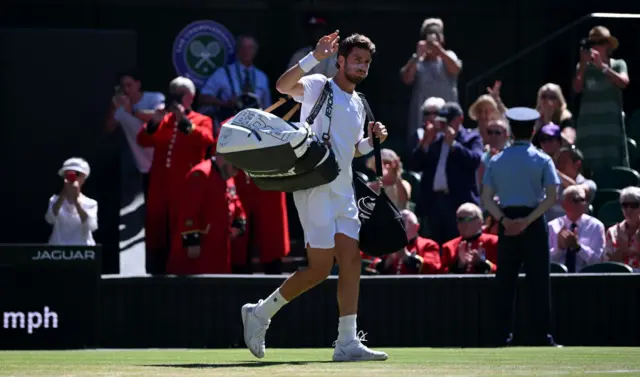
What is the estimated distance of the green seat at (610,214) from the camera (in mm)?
15273

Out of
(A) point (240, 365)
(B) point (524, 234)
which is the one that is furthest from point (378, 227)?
(B) point (524, 234)

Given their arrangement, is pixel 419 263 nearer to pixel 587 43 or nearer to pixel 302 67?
pixel 587 43

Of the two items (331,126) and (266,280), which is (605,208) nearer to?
(266,280)

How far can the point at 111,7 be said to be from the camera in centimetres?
1984

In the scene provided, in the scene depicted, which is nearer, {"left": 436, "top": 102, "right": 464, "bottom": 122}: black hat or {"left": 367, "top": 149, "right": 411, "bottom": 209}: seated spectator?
{"left": 367, "top": 149, "right": 411, "bottom": 209}: seated spectator

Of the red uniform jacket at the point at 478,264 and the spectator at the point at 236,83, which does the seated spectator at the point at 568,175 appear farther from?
the spectator at the point at 236,83

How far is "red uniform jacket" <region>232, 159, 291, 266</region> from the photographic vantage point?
49.1 feet

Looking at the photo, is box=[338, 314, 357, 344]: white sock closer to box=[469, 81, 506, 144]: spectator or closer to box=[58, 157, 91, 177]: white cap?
box=[58, 157, 91, 177]: white cap

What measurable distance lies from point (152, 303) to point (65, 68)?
9.63 ft

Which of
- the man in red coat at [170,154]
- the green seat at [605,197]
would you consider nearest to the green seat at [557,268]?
the green seat at [605,197]

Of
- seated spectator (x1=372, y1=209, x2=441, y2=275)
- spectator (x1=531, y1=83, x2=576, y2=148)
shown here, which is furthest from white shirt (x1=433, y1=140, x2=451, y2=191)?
seated spectator (x1=372, y1=209, x2=441, y2=275)

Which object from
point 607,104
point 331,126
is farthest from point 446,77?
point 331,126

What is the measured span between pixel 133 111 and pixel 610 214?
16.2ft

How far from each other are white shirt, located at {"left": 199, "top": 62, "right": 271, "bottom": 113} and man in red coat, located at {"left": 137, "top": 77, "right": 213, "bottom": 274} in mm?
1549
